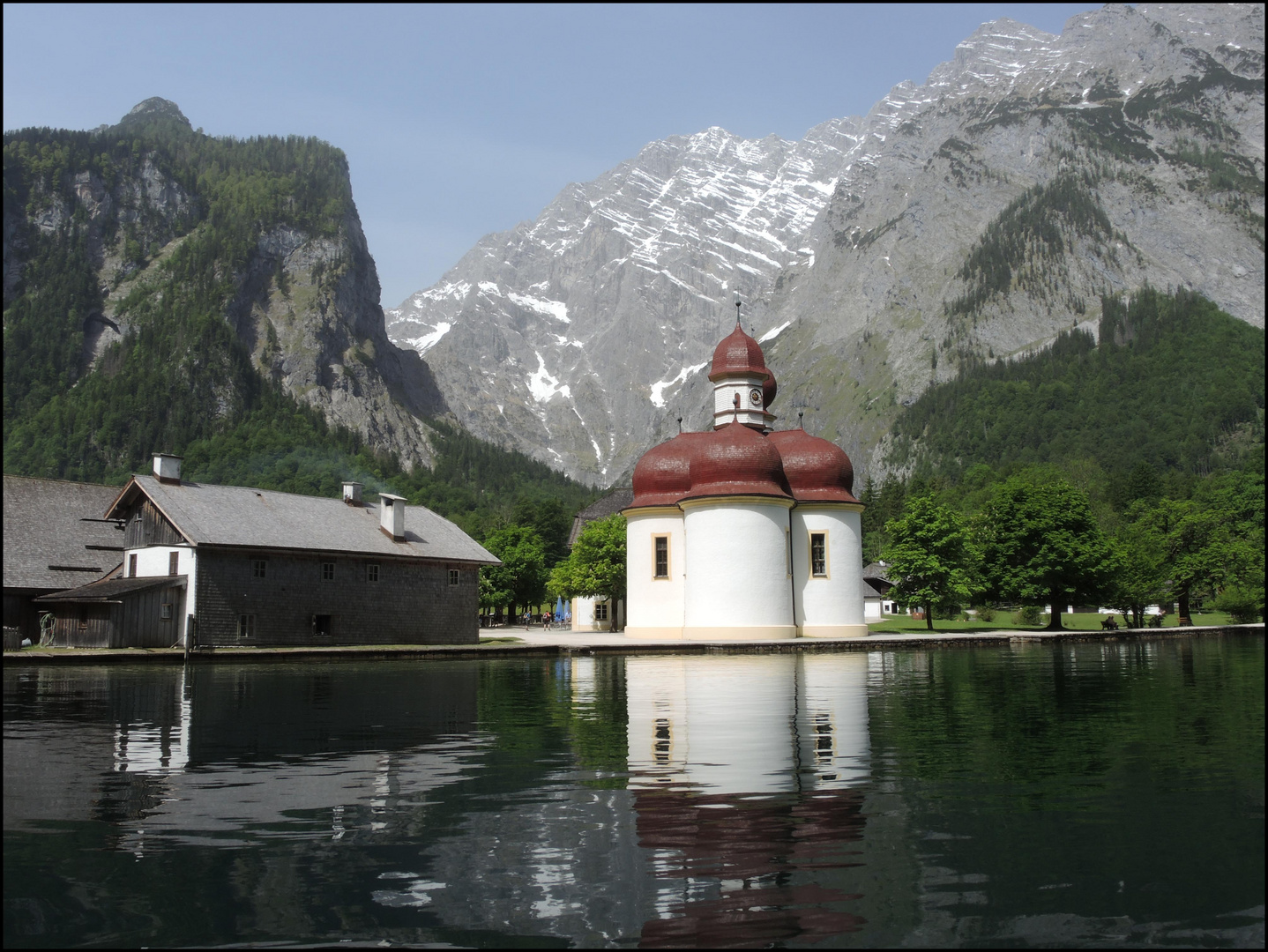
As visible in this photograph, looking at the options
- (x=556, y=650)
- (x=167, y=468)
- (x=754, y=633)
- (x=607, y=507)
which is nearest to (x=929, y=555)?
(x=754, y=633)

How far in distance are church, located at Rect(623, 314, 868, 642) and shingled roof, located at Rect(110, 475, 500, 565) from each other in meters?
10.9

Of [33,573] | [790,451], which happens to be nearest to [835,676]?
[790,451]

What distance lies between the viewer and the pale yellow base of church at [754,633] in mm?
46375

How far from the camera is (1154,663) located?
91.5ft

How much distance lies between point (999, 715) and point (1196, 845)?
9.54 meters

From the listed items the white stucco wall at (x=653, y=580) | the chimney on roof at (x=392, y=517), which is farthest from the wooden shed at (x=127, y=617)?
the white stucco wall at (x=653, y=580)

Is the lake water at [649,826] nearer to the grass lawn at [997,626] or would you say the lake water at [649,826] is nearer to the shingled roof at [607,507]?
the grass lawn at [997,626]

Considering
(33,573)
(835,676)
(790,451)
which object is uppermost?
(790,451)

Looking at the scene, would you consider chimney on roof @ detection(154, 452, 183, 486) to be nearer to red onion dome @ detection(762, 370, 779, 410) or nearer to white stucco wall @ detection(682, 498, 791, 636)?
white stucco wall @ detection(682, 498, 791, 636)

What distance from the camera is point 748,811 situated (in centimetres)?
948

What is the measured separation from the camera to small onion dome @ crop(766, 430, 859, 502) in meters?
51.4

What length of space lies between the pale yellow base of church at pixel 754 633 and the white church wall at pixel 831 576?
0.14ft

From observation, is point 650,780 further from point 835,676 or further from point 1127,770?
point 835,676

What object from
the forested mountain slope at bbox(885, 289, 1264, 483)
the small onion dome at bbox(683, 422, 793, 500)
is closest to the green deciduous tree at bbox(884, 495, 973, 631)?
the small onion dome at bbox(683, 422, 793, 500)
